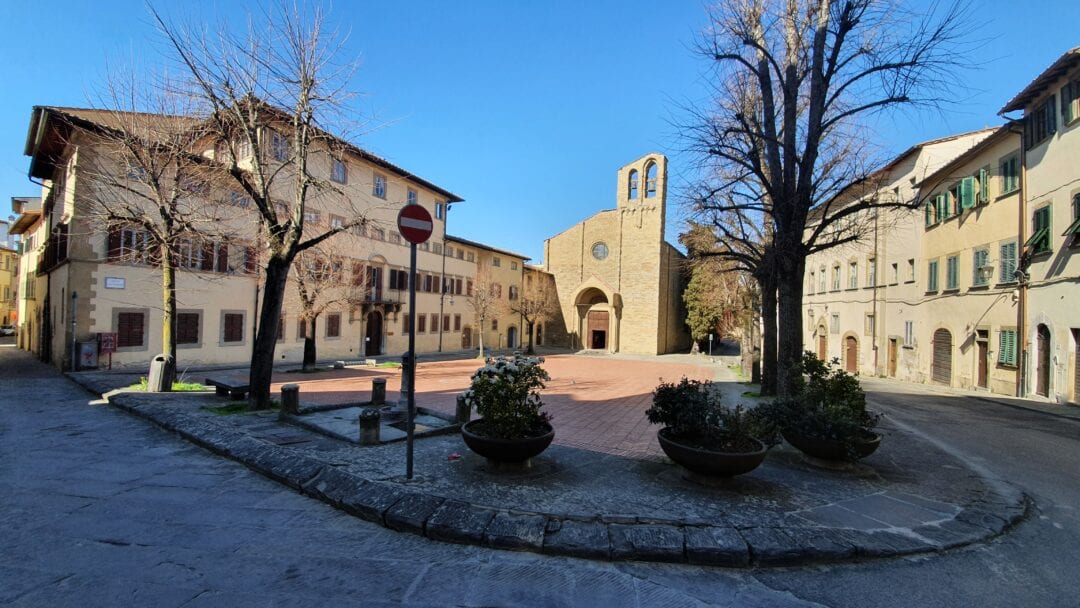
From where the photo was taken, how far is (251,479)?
5266 millimetres

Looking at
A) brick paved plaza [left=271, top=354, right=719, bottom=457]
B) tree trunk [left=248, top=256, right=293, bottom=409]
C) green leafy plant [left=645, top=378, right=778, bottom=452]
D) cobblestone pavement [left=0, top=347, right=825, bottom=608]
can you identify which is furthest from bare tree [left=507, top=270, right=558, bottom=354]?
cobblestone pavement [left=0, top=347, right=825, bottom=608]

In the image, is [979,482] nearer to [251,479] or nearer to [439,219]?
[251,479]

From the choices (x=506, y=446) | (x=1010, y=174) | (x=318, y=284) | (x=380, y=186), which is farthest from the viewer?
(x=380, y=186)

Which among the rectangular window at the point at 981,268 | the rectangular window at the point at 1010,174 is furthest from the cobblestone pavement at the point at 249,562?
the rectangular window at the point at 981,268

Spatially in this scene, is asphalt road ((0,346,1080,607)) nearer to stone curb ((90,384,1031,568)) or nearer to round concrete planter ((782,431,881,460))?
stone curb ((90,384,1031,568))

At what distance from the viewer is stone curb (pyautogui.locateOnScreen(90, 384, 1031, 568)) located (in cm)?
363

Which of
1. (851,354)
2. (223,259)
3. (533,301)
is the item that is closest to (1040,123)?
(851,354)

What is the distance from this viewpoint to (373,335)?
2797cm

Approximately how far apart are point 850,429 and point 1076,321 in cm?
1343

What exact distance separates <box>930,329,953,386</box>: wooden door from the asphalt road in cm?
1748

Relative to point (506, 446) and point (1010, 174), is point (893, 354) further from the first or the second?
point (506, 446)

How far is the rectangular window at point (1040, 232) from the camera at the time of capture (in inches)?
565

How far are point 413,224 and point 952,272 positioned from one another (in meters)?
22.8

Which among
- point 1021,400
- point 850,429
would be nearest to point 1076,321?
point 1021,400
